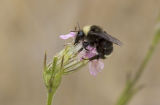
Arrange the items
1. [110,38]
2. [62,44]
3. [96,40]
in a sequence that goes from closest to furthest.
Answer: [110,38] < [96,40] < [62,44]

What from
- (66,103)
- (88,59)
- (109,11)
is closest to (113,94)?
(66,103)

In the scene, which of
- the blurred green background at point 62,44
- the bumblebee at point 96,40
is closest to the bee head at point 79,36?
the bumblebee at point 96,40

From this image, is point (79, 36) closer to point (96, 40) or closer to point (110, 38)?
point (96, 40)

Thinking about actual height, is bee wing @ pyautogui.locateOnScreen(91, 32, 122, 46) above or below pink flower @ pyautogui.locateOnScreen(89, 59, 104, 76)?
above

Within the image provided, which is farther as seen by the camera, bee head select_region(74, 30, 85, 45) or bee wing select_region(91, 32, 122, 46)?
bee head select_region(74, 30, 85, 45)

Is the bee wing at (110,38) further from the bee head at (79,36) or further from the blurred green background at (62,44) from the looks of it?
the blurred green background at (62,44)

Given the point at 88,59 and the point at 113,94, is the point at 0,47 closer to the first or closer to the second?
the point at 113,94

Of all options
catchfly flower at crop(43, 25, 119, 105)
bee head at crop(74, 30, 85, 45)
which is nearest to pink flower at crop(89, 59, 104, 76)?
catchfly flower at crop(43, 25, 119, 105)

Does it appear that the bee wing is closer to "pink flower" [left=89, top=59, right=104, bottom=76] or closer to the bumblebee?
the bumblebee

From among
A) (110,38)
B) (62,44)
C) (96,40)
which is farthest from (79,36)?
(62,44)

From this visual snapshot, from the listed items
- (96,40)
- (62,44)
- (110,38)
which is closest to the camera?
(110,38)
